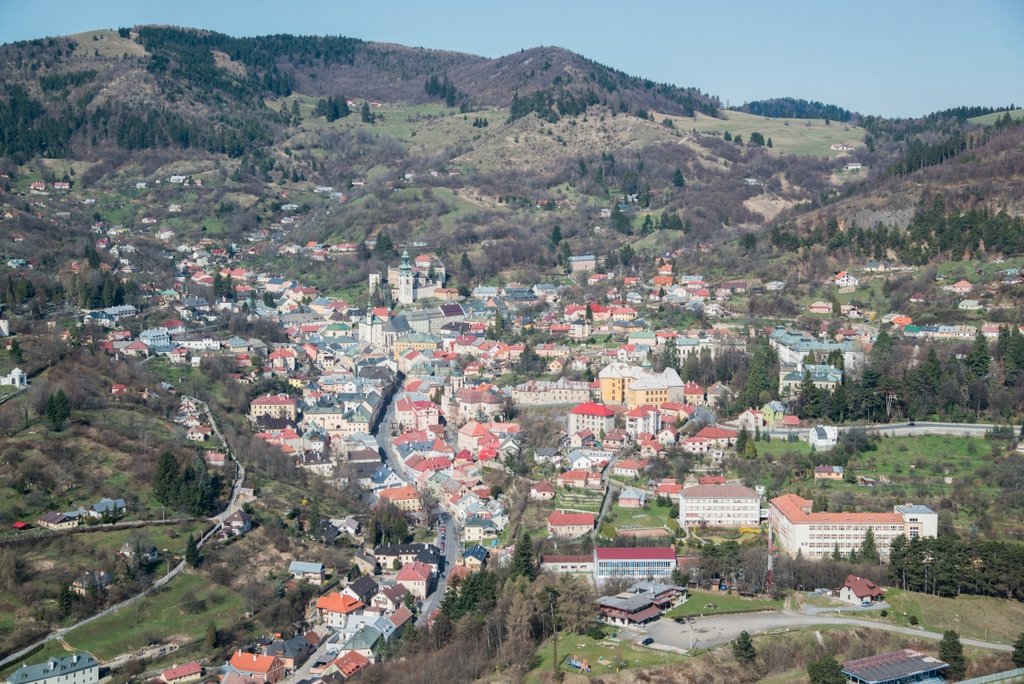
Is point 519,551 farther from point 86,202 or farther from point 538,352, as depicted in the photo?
point 86,202

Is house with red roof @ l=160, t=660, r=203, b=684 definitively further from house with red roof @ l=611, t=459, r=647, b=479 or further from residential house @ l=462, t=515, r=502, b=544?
house with red roof @ l=611, t=459, r=647, b=479

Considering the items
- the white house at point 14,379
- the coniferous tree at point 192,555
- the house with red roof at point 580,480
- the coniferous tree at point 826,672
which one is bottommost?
the coniferous tree at point 826,672

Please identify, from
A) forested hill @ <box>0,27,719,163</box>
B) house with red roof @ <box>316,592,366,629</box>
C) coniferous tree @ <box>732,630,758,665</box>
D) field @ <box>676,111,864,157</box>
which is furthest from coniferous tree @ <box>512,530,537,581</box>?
field @ <box>676,111,864,157</box>

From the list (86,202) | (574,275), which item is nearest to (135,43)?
(86,202)

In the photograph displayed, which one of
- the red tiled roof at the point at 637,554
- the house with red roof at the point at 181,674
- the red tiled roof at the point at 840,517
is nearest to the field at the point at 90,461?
the house with red roof at the point at 181,674

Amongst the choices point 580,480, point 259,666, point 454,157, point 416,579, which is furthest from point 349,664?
point 454,157

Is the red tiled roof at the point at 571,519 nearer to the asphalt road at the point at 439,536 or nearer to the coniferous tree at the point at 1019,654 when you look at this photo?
the asphalt road at the point at 439,536
